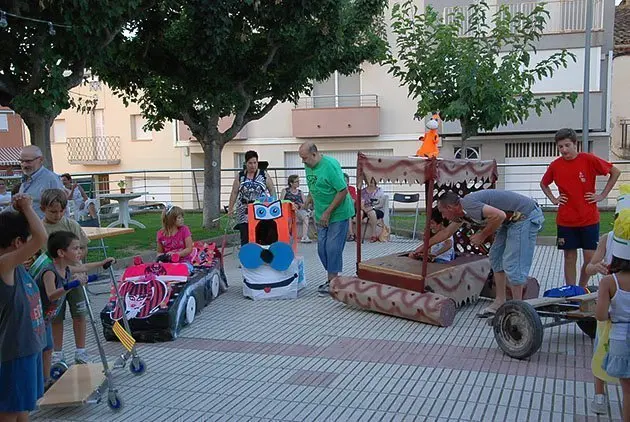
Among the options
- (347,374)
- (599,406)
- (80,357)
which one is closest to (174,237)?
(80,357)

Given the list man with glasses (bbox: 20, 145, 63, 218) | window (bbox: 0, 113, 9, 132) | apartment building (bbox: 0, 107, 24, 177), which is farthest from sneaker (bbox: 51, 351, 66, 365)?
window (bbox: 0, 113, 9, 132)

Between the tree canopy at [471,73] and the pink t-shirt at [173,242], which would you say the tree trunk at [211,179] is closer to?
the tree canopy at [471,73]

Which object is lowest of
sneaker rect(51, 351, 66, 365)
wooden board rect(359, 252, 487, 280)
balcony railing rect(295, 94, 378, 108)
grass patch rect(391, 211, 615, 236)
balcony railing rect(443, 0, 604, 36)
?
grass patch rect(391, 211, 615, 236)

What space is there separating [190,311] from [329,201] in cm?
211

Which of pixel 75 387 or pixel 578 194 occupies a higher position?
pixel 578 194

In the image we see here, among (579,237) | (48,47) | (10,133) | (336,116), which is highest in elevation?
(48,47)

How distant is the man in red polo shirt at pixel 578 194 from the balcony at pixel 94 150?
2336 centimetres

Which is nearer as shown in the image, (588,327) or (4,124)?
(588,327)

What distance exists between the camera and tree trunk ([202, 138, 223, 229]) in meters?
14.2

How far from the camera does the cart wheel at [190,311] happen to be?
6367mm

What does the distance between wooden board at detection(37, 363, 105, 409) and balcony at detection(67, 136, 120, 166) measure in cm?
2350

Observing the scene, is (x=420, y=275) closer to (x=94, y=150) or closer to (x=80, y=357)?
(x=80, y=357)

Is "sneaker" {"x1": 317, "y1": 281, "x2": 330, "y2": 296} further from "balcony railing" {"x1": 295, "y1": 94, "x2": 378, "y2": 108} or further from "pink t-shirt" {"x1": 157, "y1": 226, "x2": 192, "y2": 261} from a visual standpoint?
"balcony railing" {"x1": 295, "y1": 94, "x2": 378, "y2": 108}

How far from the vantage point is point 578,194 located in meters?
6.31
